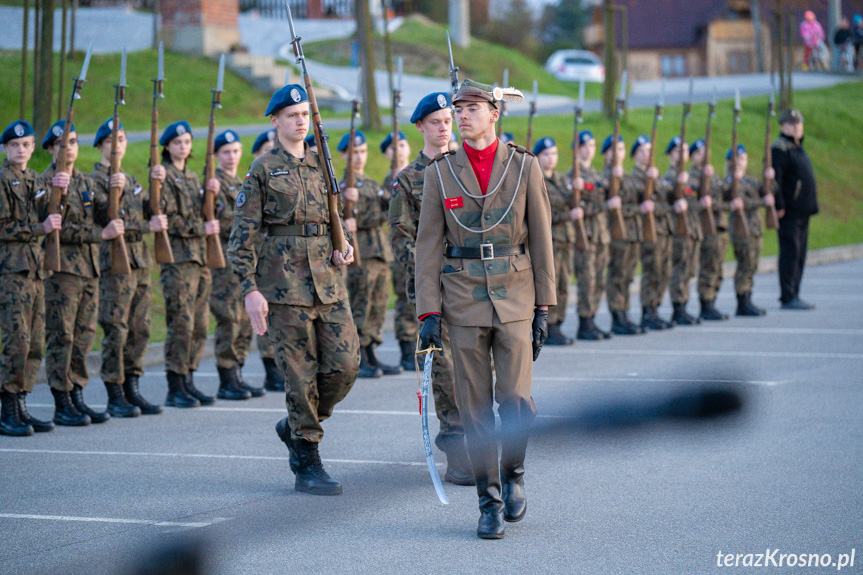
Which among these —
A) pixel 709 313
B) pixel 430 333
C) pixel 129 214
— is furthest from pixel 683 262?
pixel 430 333

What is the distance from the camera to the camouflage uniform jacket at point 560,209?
1209 cm

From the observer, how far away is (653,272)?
13117 millimetres

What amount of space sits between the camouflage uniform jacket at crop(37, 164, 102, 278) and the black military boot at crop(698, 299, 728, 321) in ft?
25.6

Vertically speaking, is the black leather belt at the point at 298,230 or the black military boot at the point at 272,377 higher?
the black leather belt at the point at 298,230

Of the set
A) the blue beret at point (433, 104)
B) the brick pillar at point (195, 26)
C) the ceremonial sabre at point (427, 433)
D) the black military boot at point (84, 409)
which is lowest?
the black military boot at point (84, 409)

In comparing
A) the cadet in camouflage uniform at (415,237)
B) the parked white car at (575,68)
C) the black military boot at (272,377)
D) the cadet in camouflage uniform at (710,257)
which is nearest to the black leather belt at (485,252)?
the cadet in camouflage uniform at (415,237)

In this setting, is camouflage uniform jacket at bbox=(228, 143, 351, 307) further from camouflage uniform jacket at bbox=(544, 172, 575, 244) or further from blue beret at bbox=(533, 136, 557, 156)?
camouflage uniform jacket at bbox=(544, 172, 575, 244)

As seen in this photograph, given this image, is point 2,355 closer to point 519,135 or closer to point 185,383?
point 185,383

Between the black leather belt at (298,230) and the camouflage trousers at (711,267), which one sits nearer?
the black leather belt at (298,230)

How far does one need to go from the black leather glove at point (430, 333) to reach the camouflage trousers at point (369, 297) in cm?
527

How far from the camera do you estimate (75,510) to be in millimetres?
5926

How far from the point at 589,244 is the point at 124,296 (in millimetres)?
5547

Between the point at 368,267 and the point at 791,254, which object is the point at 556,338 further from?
the point at 791,254

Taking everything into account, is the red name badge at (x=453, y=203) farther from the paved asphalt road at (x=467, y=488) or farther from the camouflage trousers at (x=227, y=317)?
the camouflage trousers at (x=227, y=317)
